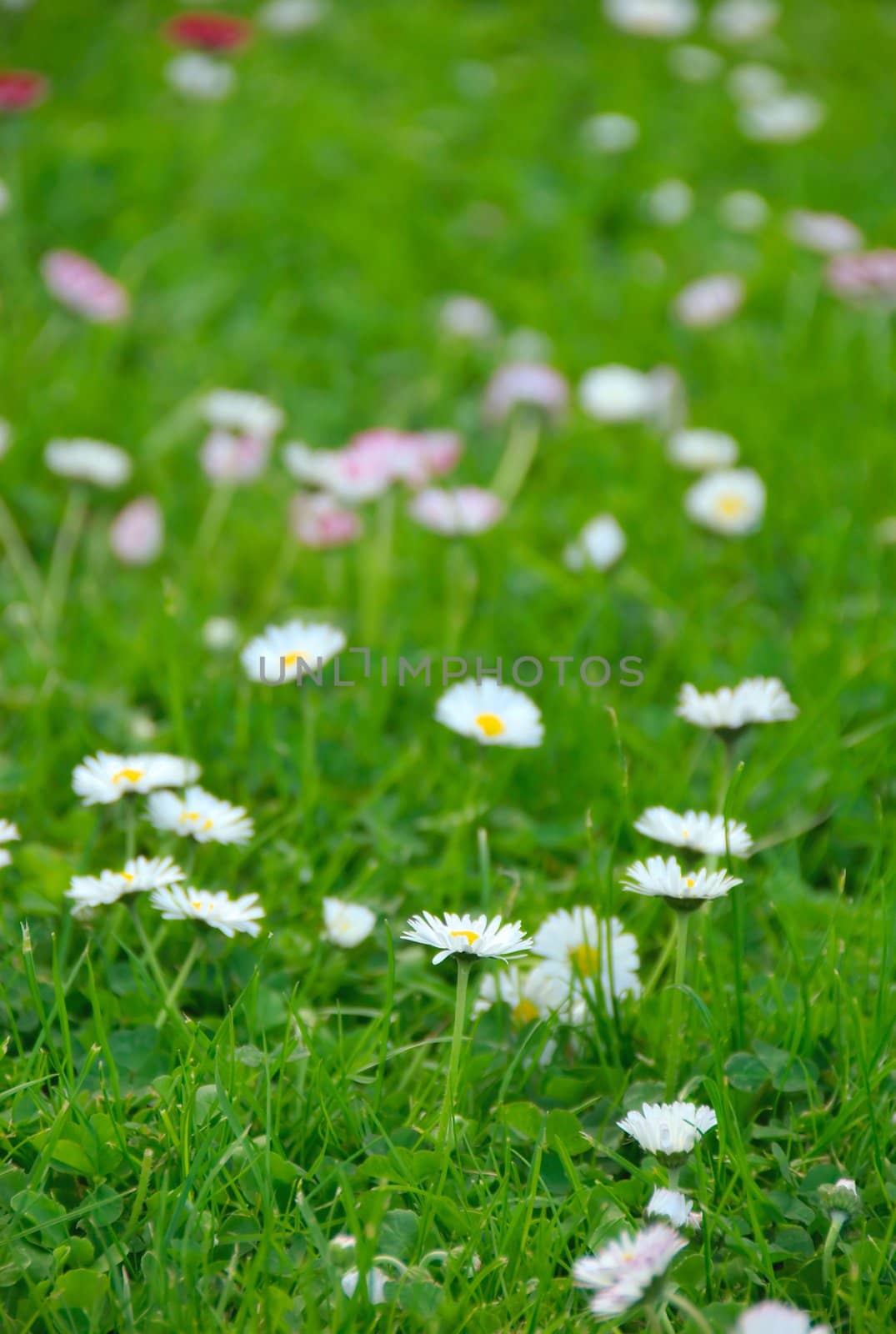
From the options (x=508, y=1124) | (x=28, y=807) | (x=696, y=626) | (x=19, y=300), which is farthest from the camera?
(x=19, y=300)

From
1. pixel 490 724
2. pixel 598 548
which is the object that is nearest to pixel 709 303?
pixel 598 548

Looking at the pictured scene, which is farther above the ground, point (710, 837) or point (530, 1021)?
point (710, 837)

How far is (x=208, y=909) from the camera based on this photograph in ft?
3.25

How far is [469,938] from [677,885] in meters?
0.16

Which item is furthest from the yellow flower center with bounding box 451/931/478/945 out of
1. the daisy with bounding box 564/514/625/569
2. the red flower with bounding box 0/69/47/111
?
the red flower with bounding box 0/69/47/111

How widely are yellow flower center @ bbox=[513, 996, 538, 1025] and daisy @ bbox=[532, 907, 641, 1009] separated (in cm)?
4

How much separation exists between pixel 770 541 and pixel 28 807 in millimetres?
1092

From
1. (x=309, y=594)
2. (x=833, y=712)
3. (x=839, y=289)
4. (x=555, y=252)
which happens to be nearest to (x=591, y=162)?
(x=555, y=252)

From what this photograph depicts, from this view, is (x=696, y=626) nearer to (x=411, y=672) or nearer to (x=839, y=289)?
(x=411, y=672)

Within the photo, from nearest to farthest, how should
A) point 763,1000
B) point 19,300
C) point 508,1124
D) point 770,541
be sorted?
point 508,1124
point 763,1000
point 770,541
point 19,300

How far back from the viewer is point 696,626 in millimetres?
1598

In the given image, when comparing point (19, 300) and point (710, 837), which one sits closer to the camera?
point (710, 837)

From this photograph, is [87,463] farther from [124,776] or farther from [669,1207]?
[669,1207]

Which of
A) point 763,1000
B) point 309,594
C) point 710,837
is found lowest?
point 309,594
